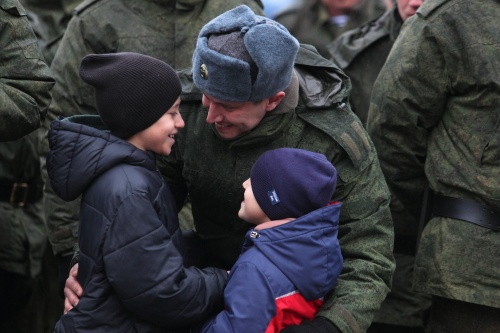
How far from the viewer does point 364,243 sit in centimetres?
295

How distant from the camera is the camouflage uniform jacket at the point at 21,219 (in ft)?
14.1

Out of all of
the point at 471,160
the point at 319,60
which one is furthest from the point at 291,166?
the point at 471,160

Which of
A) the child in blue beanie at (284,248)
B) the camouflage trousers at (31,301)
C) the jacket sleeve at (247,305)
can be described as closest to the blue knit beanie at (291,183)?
the child in blue beanie at (284,248)

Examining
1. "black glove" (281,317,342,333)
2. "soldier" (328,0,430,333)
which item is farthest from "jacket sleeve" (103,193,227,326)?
"soldier" (328,0,430,333)

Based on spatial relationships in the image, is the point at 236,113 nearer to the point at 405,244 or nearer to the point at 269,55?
the point at 269,55

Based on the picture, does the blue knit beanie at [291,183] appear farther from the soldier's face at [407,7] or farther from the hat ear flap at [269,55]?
the soldier's face at [407,7]

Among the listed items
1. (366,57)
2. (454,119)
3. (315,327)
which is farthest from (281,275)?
(366,57)

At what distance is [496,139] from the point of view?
10.8 feet

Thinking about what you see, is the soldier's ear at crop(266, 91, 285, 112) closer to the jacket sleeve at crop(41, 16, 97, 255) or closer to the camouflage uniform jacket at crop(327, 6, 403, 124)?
the jacket sleeve at crop(41, 16, 97, 255)

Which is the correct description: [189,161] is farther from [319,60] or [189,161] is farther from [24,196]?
[24,196]

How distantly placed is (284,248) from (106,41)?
188 centimetres

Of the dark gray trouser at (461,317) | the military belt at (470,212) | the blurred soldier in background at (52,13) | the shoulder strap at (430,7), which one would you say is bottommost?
the blurred soldier in background at (52,13)

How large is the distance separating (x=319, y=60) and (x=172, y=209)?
87 centimetres

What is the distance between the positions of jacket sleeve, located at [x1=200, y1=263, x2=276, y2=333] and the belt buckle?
2228 mm
